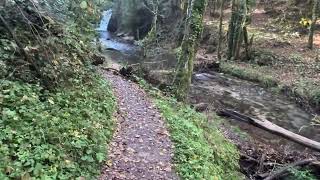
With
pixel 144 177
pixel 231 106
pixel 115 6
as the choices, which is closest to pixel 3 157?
pixel 144 177

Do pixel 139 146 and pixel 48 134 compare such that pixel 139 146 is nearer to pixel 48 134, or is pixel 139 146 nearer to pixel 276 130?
pixel 48 134

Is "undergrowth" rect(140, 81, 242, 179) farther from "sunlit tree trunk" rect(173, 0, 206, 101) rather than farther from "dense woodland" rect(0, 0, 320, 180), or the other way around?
"sunlit tree trunk" rect(173, 0, 206, 101)

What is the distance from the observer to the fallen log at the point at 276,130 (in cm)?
1345


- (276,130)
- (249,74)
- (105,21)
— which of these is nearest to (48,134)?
(276,130)

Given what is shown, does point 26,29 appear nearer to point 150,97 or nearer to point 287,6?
point 150,97

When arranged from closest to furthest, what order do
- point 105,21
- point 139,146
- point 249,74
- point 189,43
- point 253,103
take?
point 139,146 < point 189,43 < point 253,103 < point 249,74 < point 105,21

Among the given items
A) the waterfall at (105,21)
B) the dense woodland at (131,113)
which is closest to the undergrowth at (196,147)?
the dense woodland at (131,113)

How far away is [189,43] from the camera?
14.5 m

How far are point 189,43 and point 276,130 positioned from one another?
452 centimetres

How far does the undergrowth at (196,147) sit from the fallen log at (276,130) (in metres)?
2.16

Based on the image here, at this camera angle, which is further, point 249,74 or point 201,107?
point 249,74

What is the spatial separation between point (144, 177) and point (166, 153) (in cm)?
157

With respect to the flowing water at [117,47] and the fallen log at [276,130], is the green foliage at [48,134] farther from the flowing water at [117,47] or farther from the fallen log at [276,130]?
the flowing water at [117,47]

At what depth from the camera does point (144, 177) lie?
802 centimetres
